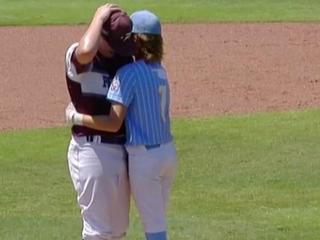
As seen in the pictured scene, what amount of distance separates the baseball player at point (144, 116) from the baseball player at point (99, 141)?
7 centimetres

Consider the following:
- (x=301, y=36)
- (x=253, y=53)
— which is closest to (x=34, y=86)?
(x=253, y=53)

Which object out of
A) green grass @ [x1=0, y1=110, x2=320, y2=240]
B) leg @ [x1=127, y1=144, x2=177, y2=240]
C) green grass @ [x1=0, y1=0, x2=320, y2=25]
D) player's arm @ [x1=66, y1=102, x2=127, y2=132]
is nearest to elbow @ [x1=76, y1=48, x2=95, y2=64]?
player's arm @ [x1=66, y1=102, x2=127, y2=132]

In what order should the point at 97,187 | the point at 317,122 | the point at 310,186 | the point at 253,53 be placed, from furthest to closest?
the point at 253,53 < the point at 317,122 < the point at 310,186 < the point at 97,187

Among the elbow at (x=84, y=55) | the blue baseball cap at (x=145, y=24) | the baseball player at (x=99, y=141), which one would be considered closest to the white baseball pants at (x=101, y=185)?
the baseball player at (x=99, y=141)

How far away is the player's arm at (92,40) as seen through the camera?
255 inches

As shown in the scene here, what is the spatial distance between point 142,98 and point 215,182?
4.87 m

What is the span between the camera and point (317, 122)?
1465 centimetres

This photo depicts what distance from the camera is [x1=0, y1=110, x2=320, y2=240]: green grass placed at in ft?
30.2

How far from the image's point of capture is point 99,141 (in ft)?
21.9

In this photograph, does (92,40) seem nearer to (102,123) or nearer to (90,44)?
(90,44)

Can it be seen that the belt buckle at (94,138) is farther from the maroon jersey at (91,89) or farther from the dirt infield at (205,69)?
the dirt infield at (205,69)

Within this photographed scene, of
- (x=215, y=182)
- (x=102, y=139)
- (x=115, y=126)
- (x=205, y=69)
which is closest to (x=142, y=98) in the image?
(x=115, y=126)

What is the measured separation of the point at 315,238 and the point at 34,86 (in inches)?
386

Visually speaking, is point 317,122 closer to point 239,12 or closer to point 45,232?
point 45,232
